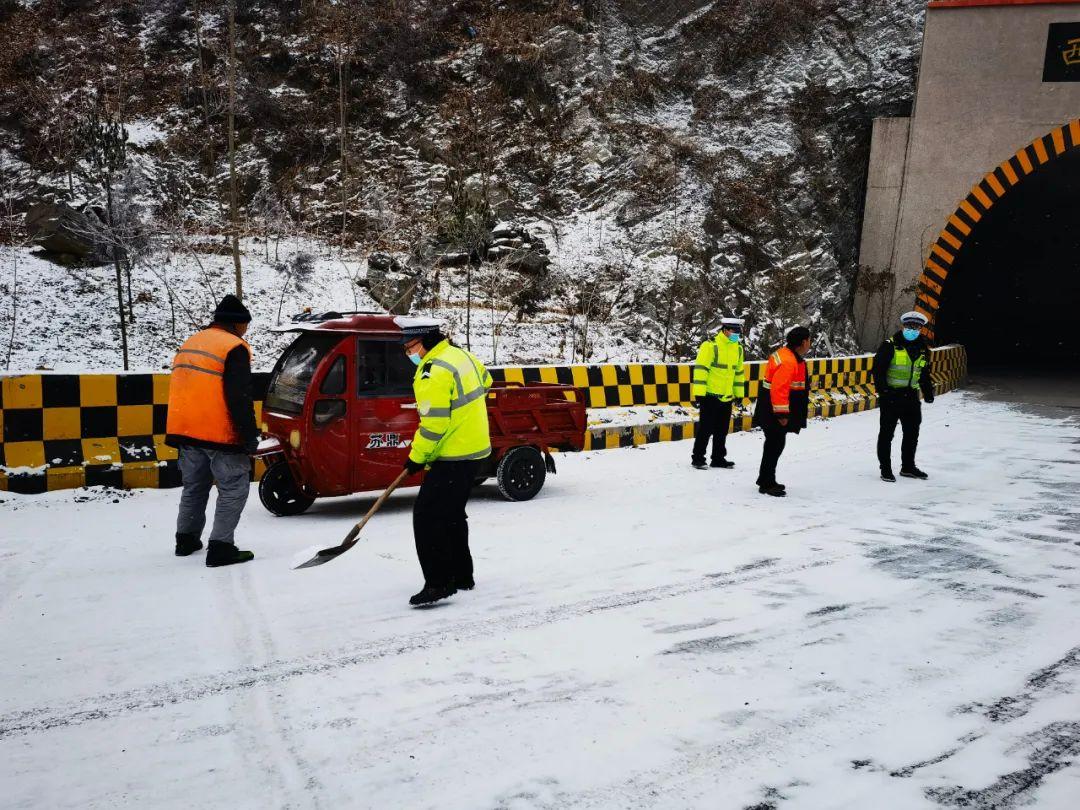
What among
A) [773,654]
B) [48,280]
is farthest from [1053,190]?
[48,280]

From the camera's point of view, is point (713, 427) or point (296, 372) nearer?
point (296, 372)

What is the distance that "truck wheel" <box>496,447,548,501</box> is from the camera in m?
7.78

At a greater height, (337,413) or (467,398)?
(467,398)

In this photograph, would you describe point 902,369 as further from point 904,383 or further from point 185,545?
point 185,545

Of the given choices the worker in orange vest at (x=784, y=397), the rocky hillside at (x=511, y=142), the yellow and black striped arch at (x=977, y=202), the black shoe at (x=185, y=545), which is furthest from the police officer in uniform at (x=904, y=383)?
the yellow and black striped arch at (x=977, y=202)

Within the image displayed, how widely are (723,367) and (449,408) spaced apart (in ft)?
18.9

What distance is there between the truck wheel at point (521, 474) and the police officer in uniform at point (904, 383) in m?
4.08

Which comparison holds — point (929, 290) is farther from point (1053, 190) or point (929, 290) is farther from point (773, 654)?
point (773, 654)

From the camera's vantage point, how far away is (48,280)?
60.7 feet

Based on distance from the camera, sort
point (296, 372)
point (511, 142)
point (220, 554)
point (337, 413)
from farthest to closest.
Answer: point (511, 142) → point (296, 372) → point (337, 413) → point (220, 554)

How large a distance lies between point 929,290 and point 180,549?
2162cm

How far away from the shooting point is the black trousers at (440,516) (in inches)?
187

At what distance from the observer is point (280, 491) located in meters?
7.17

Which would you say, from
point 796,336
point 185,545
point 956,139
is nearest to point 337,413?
point 185,545
